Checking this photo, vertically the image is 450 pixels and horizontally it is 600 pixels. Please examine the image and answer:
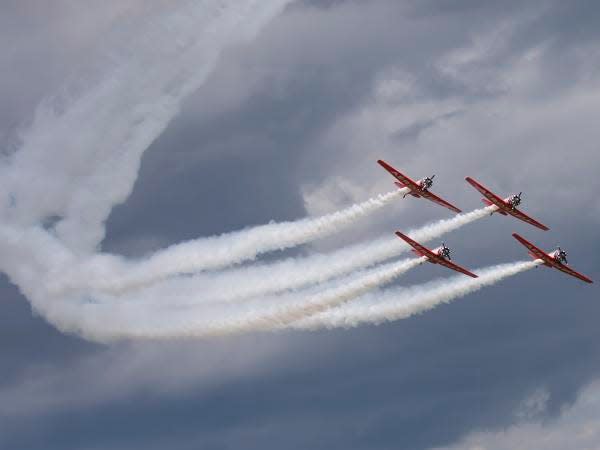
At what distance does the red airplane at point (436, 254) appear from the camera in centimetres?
11462

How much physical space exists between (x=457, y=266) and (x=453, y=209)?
583 cm

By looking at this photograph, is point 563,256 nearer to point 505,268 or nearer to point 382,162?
point 505,268

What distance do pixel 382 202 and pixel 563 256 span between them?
21.0 metres

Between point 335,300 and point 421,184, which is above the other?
point 421,184

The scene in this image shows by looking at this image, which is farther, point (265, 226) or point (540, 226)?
point (540, 226)

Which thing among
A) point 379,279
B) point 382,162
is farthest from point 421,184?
point 379,279

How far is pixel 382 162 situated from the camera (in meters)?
115

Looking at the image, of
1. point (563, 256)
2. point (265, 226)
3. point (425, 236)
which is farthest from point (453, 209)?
point (265, 226)

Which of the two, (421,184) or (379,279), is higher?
(421,184)

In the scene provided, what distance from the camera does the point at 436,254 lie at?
116m

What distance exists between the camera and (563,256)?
119500 millimetres

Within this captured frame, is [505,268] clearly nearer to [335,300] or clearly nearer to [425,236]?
[425,236]

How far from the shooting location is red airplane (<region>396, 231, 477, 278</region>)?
11462 centimetres

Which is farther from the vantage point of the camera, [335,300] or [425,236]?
[425,236]
